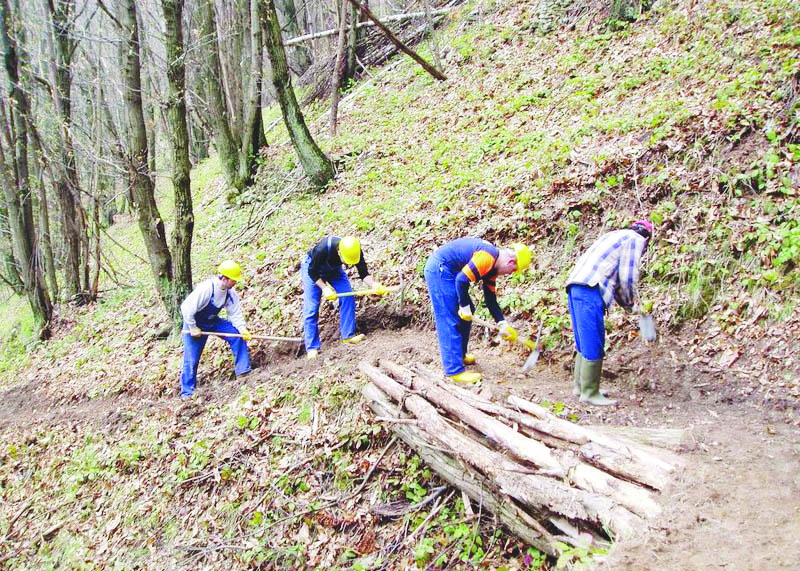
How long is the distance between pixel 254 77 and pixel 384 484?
38.1 feet

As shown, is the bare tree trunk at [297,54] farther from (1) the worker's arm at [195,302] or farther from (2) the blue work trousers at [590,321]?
(2) the blue work trousers at [590,321]

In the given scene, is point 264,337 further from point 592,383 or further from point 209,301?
point 592,383

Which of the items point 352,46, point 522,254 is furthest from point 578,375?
point 352,46

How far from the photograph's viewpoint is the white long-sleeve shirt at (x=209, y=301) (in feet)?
24.4

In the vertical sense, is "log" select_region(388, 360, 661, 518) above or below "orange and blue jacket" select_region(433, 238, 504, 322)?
below

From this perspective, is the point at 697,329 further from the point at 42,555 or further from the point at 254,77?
the point at 254,77

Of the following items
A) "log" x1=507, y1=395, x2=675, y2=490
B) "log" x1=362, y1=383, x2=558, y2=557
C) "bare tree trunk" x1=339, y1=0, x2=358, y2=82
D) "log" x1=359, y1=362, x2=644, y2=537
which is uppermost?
"bare tree trunk" x1=339, y1=0, x2=358, y2=82

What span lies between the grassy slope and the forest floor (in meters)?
0.26

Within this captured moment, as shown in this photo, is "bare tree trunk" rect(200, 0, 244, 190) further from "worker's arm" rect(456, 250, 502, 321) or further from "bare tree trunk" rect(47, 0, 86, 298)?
"worker's arm" rect(456, 250, 502, 321)

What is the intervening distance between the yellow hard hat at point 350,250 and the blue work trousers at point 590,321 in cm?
299

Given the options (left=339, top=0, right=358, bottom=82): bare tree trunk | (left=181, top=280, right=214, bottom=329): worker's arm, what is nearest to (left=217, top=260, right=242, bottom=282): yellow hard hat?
(left=181, top=280, right=214, bottom=329): worker's arm

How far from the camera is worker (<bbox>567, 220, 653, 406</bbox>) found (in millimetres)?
4914

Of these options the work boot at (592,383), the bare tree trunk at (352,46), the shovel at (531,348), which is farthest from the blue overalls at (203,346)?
the bare tree trunk at (352,46)

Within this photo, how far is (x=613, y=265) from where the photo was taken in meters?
4.93
